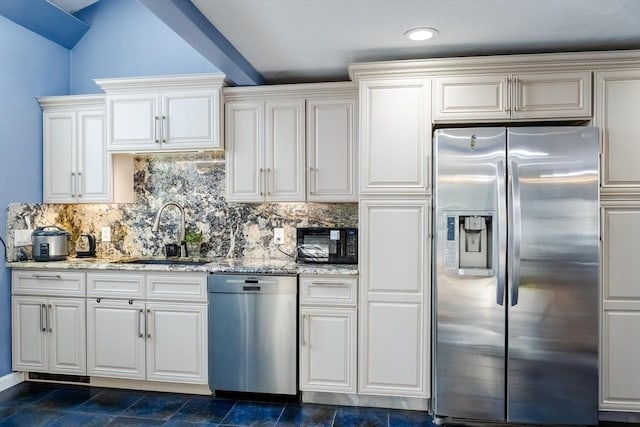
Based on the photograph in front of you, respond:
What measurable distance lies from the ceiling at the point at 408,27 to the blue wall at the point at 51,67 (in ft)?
4.08

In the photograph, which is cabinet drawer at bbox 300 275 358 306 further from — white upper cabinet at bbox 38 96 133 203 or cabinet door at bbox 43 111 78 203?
cabinet door at bbox 43 111 78 203

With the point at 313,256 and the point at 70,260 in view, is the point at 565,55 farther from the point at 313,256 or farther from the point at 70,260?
the point at 70,260

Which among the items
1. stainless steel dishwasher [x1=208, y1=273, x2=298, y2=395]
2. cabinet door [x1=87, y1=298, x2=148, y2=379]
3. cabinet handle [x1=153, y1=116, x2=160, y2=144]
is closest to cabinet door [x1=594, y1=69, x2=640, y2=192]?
stainless steel dishwasher [x1=208, y1=273, x2=298, y2=395]

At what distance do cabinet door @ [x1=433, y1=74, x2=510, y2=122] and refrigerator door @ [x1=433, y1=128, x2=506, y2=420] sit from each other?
0.75 feet

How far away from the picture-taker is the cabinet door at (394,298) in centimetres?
265

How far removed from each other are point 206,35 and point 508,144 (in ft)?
6.32

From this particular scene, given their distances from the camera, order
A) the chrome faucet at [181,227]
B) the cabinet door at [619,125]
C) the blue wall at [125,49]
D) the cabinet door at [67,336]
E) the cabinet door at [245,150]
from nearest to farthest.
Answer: the cabinet door at [619,125]
the cabinet door at [67,336]
the cabinet door at [245,150]
the chrome faucet at [181,227]
the blue wall at [125,49]

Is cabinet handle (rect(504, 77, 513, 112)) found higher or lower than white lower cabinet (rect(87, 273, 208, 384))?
higher

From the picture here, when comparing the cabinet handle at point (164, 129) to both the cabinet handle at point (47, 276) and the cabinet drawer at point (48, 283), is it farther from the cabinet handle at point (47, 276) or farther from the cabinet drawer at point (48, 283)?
the cabinet handle at point (47, 276)

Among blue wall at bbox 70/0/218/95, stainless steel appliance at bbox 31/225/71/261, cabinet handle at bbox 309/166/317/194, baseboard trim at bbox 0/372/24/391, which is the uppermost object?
blue wall at bbox 70/0/218/95

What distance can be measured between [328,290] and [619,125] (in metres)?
Answer: 2.19

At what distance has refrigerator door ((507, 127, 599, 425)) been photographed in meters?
2.38

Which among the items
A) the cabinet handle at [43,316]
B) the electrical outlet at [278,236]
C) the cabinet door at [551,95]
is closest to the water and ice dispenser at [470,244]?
the cabinet door at [551,95]

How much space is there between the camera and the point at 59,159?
340cm
